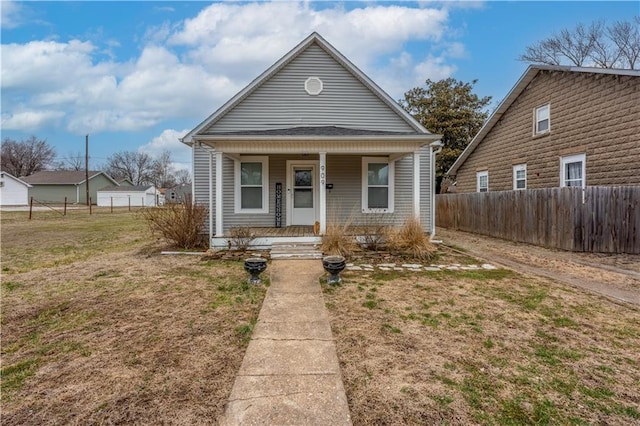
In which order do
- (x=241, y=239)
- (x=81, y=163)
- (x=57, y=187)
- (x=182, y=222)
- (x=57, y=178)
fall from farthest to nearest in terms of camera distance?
1. (x=81, y=163)
2. (x=57, y=178)
3. (x=57, y=187)
4. (x=182, y=222)
5. (x=241, y=239)

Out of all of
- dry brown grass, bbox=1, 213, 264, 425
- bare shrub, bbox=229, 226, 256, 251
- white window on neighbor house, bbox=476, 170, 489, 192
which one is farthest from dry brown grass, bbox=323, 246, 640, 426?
white window on neighbor house, bbox=476, 170, 489, 192

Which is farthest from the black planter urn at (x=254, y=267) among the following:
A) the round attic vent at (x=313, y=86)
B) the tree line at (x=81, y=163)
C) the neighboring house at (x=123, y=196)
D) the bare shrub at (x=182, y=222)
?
the tree line at (x=81, y=163)

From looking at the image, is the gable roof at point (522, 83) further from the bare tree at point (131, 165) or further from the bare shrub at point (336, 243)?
the bare tree at point (131, 165)

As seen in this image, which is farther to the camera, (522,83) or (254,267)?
(522,83)

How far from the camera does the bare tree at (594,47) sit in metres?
22.5

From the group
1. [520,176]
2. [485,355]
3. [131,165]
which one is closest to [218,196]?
[485,355]

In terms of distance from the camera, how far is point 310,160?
10742 mm

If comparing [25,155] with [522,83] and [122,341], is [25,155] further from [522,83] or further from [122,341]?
[522,83]

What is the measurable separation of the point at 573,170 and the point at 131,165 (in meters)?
75.6

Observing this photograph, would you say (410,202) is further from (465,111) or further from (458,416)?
(465,111)

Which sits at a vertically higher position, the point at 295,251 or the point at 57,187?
the point at 57,187

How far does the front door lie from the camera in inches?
426

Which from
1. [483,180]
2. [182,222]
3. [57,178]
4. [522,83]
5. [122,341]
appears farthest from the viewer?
[57,178]

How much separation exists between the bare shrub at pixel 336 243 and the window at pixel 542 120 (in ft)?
32.1
